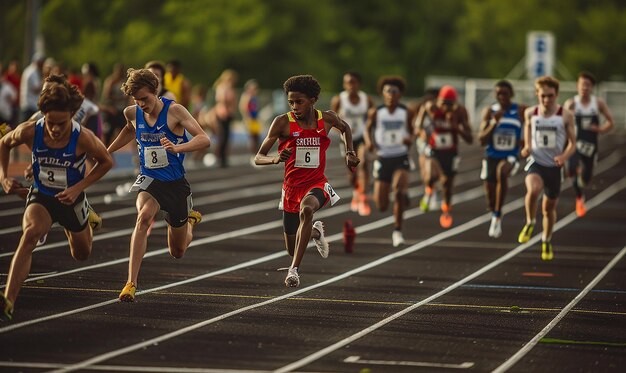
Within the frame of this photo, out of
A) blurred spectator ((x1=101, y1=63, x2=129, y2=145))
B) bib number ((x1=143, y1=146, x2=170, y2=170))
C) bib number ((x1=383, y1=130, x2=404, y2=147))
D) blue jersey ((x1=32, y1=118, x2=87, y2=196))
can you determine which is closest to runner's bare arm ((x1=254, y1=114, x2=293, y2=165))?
bib number ((x1=143, y1=146, x2=170, y2=170))

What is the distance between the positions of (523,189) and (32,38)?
35.7 ft

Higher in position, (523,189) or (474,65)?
(474,65)

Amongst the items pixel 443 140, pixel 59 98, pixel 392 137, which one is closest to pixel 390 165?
pixel 392 137

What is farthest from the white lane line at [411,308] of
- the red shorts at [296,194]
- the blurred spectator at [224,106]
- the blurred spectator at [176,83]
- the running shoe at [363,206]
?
the blurred spectator at [224,106]

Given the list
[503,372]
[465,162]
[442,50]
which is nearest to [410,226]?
[503,372]

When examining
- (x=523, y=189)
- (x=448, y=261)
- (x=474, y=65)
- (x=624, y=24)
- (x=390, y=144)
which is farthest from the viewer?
(x=474, y=65)

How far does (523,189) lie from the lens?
101 feet

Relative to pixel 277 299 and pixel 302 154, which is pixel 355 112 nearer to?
pixel 302 154

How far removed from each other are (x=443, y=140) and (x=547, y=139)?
164 inches

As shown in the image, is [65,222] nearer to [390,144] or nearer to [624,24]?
[390,144]

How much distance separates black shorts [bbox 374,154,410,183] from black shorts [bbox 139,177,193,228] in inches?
269

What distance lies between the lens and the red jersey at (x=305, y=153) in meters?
13.2

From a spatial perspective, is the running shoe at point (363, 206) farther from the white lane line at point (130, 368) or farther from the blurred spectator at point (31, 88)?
the white lane line at point (130, 368)

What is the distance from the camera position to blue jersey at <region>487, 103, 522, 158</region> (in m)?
19.1
